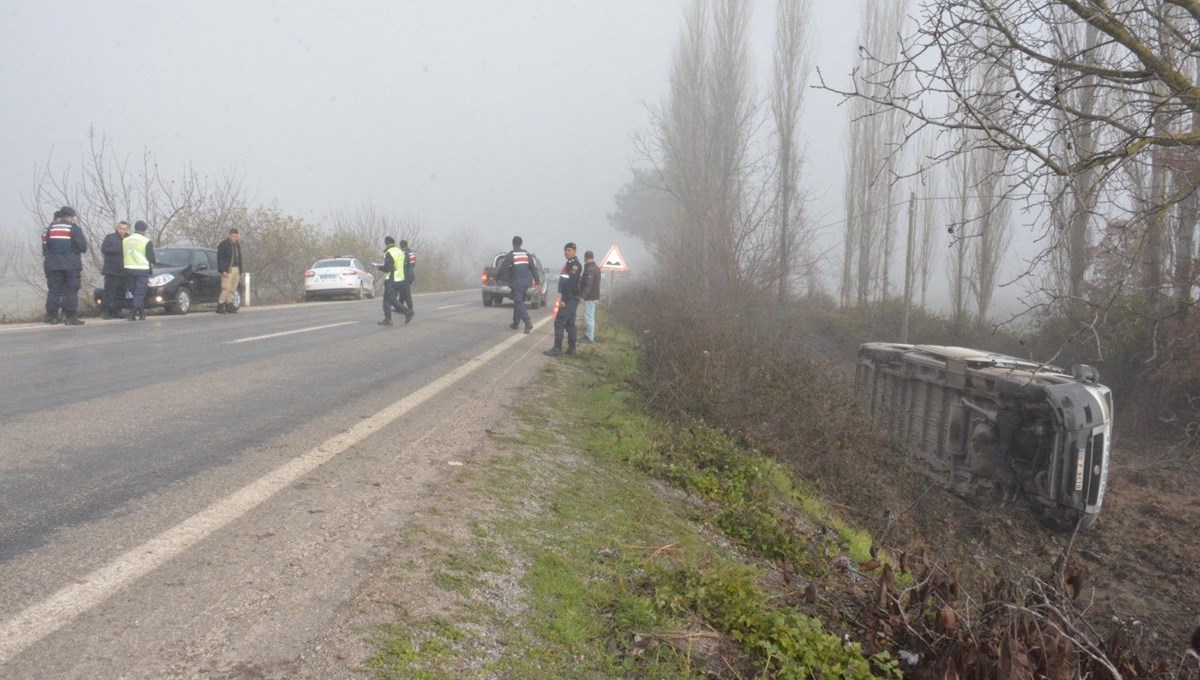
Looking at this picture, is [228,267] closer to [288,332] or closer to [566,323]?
[288,332]

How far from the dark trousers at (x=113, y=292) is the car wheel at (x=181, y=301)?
1973 millimetres

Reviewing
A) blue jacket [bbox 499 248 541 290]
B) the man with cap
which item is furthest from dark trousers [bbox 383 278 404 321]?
blue jacket [bbox 499 248 541 290]

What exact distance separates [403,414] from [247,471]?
2.29 m

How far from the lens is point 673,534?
5.41 m

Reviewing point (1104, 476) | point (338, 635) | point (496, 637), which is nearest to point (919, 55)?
point (496, 637)

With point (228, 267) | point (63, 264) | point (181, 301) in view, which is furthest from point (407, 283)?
point (63, 264)

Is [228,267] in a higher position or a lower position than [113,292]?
higher

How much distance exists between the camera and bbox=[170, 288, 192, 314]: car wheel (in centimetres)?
1941

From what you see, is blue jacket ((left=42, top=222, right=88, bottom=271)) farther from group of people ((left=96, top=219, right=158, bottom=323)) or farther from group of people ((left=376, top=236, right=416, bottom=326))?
group of people ((left=376, top=236, right=416, bottom=326))

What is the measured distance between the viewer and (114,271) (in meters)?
17.0

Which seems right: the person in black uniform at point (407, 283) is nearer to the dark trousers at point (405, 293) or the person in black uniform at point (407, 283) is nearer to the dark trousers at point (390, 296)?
the dark trousers at point (405, 293)

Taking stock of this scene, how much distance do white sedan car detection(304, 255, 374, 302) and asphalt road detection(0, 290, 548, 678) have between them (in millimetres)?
19281

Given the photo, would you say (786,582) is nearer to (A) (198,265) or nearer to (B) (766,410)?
(B) (766,410)

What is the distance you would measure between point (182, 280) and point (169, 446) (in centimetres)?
1514
